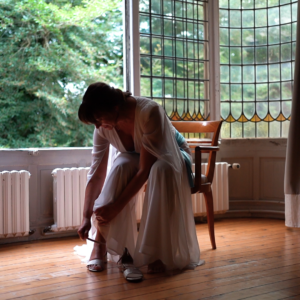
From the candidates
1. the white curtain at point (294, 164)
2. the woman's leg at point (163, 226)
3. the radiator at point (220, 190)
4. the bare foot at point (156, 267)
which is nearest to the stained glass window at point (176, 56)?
the radiator at point (220, 190)

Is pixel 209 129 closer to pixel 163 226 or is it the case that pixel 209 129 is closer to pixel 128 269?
pixel 163 226

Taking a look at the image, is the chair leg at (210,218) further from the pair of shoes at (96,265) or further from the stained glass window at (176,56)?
the stained glass window at (176,56)

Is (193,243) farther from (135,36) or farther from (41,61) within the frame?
(41,61)

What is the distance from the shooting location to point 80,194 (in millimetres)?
2971

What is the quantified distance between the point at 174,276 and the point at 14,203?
1336mm

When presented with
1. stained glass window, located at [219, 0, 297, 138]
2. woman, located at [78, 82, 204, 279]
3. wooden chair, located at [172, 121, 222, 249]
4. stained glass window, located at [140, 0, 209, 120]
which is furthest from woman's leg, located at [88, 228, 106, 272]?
stained glass window, located at [219, 0, 297, 138]

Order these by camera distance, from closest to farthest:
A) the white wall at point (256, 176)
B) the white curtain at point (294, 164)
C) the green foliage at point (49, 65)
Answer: the white curtain at point (294, 164), the white wall at point (256, 176), the green foliage at point (49, 65)

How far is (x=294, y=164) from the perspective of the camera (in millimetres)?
3027

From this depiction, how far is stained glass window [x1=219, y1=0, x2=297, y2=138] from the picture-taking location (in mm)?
3744

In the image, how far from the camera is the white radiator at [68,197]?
289cm

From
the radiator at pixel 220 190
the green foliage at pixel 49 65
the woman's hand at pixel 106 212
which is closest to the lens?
the woman's hand at pixel 106 212

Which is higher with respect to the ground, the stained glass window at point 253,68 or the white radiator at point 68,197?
the stained glass window at point 253,68

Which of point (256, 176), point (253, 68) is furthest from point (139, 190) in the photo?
point (253, 68)

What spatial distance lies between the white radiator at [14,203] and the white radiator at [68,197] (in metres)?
0.21
